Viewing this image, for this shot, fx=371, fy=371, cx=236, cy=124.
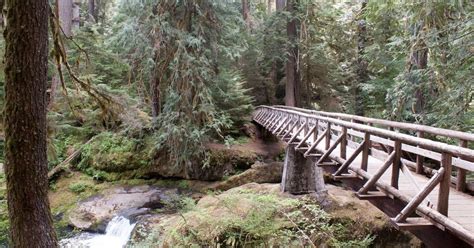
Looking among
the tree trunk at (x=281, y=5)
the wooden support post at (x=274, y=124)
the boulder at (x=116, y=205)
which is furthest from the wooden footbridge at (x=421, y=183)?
the tree trunk at (x=281, y=5)

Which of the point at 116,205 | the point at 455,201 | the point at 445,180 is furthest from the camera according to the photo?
the point at 116,205

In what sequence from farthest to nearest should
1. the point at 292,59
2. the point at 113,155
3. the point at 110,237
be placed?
the point at 292,59 → the point at 113,155 → the point at 110,237

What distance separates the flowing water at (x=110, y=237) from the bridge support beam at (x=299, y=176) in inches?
190

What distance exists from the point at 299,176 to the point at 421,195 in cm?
751

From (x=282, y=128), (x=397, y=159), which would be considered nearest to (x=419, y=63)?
(x=282, y=128)

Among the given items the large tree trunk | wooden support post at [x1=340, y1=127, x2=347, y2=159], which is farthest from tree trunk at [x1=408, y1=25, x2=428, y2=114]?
the large tree trunk

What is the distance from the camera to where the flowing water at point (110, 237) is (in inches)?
400

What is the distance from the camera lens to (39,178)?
431cm

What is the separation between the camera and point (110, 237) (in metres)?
10.8

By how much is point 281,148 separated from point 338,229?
749cm

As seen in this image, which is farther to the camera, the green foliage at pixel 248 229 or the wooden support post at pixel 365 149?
the green foliage at pixel 248 229

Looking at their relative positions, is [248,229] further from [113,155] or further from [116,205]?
[113,155]

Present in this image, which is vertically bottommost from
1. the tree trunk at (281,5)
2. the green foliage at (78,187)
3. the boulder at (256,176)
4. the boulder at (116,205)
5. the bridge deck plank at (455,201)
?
the boulder at (116,205)

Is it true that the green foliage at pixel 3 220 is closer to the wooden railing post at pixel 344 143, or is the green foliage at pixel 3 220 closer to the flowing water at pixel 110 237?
the flowing water at pixel 110 237
